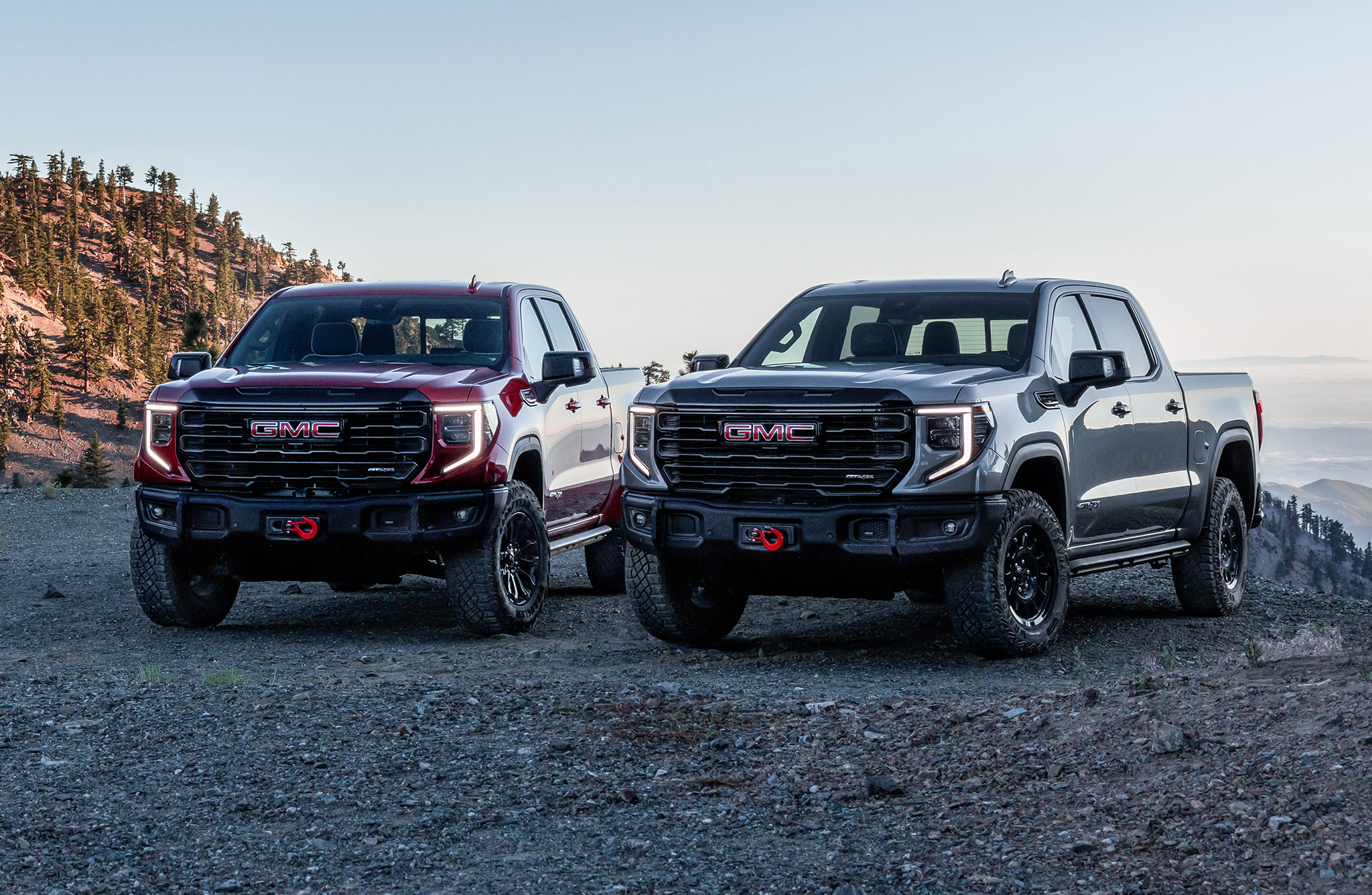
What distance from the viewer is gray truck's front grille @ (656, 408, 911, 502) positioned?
7871 mm

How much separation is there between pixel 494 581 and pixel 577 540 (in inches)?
68.2

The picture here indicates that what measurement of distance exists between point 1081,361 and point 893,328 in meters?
1.23

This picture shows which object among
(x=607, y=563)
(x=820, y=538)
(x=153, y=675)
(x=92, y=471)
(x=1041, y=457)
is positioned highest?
(x=1041, y=457)

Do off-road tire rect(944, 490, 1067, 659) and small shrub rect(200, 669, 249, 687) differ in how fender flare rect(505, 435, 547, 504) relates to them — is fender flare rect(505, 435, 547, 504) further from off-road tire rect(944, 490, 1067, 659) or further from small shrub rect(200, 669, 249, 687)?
off-road tire rect(944, 490, 1067, 659)

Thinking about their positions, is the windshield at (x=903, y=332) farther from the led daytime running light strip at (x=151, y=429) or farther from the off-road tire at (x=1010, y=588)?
the led daytime running light strip at (x=151, y=429)

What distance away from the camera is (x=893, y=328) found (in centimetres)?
929

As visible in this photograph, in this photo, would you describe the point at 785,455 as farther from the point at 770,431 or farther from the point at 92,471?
the point at 92,471

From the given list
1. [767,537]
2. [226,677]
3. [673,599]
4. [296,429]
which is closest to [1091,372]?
[767,537]

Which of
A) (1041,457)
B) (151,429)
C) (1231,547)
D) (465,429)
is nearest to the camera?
(1041,457)

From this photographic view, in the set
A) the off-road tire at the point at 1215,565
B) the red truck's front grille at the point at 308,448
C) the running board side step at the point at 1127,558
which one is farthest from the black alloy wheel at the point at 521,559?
the off-road tire at the point at 1215,565

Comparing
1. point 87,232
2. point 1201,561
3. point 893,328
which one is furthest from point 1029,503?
point 87,232

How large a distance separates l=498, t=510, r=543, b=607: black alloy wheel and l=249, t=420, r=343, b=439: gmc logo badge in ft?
4.07

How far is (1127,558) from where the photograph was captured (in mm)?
9508

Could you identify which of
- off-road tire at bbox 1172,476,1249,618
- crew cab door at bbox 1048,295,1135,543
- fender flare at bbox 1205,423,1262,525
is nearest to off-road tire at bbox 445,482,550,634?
crew cab door at bbox 1048,295,1135,543
